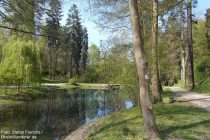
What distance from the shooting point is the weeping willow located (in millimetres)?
34312

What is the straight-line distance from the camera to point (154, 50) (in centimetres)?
1401

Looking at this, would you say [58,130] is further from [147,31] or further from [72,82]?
[72,82]

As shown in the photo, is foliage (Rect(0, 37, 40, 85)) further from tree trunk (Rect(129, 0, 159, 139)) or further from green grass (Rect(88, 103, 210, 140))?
tree trunk (Rect(129, 0, 159, 139))

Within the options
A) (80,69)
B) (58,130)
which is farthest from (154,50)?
(80,69)

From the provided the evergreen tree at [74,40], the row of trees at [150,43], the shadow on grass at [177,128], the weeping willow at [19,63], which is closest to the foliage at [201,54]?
the row of trees at [150,43]

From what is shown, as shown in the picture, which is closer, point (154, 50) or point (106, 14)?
point (154, 50)

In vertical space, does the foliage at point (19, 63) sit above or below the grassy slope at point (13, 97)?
above

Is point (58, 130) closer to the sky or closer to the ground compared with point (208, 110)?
closer to the ground

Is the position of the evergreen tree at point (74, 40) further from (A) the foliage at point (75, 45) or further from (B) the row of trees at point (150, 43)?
(B) the row of trees at point (150, 43)

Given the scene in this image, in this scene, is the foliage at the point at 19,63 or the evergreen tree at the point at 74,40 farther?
the evergreen tree at the point at 74,40

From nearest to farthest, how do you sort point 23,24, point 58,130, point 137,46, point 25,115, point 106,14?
point 137,46 < point 23,24 < point 58,130 < point 106,14 < point 25,115

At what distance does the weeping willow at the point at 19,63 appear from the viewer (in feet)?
113

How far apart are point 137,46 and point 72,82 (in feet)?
189

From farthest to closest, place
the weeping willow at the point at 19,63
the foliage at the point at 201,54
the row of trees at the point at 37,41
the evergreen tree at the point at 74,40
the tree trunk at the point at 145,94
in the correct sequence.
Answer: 1. the evergreen tree at the point at 74,40
2. the weeping willow at the point at 19,63
3. the foliage at the point at 201,54
4. the row of trees at the point at 37,41
5. the tree trunk at the point at 145,94
